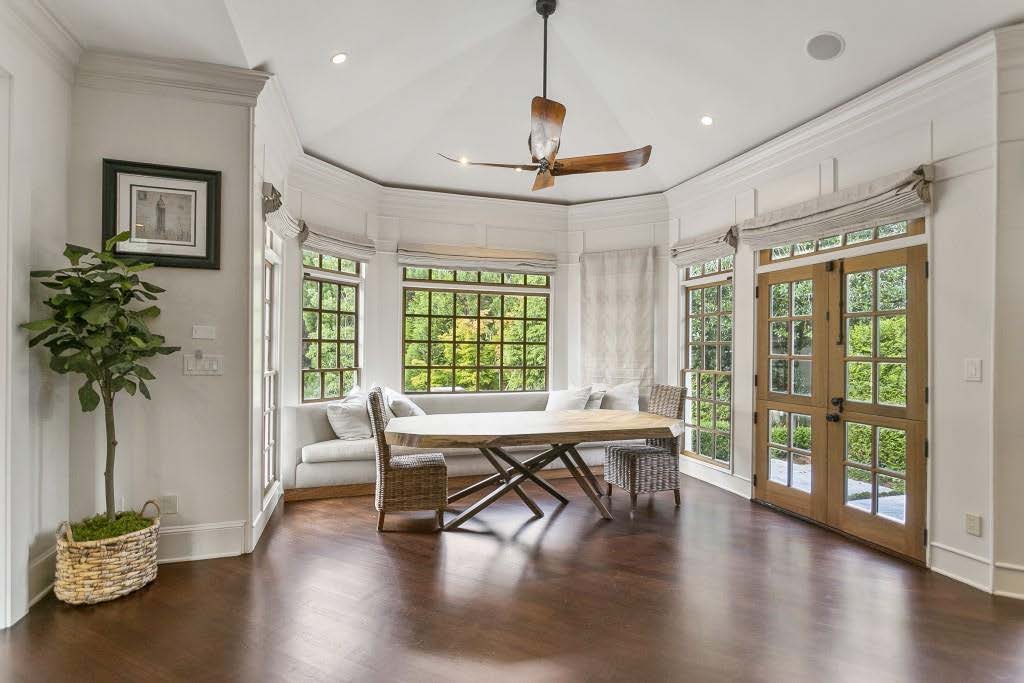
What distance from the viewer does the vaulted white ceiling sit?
9.88ft

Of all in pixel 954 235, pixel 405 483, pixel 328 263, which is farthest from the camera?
pixel 328 263

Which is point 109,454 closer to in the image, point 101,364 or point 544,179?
point 101,364

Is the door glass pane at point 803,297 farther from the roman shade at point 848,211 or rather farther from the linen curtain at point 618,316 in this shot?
the linen curtain at point 618,316

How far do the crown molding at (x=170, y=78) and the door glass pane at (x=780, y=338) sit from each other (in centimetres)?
395

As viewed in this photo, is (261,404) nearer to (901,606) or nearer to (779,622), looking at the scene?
(779,622)

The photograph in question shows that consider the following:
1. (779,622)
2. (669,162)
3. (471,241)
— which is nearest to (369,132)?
(471,241)

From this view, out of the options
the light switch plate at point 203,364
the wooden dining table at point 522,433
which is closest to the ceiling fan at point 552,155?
the wooden dining table at point 522,433

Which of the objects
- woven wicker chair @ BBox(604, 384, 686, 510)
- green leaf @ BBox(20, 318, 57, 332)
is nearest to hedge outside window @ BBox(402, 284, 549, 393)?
woven wicker chair @ BBox(604, 384, 686, 510)

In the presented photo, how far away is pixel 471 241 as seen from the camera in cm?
604

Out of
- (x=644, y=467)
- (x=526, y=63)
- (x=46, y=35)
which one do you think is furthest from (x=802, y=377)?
(x=46, y=35)

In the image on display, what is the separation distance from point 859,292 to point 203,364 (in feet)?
13.5

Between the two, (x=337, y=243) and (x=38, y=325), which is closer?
(x=38, y=325)

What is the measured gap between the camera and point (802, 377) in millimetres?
4160

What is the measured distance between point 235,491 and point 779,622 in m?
2.98
